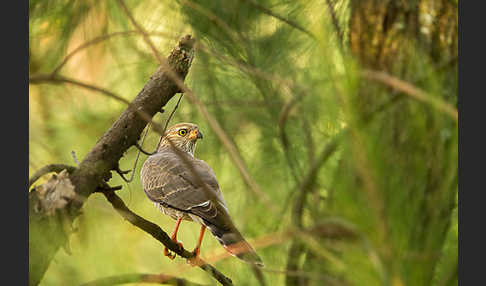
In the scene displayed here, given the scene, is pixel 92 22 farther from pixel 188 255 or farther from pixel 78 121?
pixel 188 255

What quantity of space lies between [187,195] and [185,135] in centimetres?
29

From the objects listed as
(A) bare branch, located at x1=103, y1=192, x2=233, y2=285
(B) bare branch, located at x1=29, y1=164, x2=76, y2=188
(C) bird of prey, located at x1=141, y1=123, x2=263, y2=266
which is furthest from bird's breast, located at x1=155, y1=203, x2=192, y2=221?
(B) bare branch, located at x1=29, y1=164, x2=76, y2=188

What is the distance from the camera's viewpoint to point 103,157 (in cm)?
95

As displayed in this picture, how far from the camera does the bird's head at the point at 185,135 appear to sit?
4.34 feet

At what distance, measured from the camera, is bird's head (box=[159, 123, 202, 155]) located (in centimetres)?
132

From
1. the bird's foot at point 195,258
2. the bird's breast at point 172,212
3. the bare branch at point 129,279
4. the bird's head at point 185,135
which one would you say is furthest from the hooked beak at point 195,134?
the bare branch at point 129,279

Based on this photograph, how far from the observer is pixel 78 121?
1.20 metres

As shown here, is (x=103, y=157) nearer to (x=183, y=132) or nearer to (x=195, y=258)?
(x=195, y=258)

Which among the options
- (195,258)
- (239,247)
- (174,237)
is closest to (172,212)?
(174,237)

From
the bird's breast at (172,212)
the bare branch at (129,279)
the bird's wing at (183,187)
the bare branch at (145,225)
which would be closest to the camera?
the bare branch at (129,279)

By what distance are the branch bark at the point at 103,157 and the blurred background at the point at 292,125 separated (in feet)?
0.09

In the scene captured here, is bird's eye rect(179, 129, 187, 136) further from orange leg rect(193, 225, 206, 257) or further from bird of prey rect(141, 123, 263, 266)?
orange leg rect(193, 225, 206, 257)

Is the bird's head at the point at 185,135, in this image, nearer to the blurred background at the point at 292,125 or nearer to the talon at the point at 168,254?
the blurred background at the point at 292,125

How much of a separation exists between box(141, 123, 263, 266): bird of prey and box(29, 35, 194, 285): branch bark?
8cm
